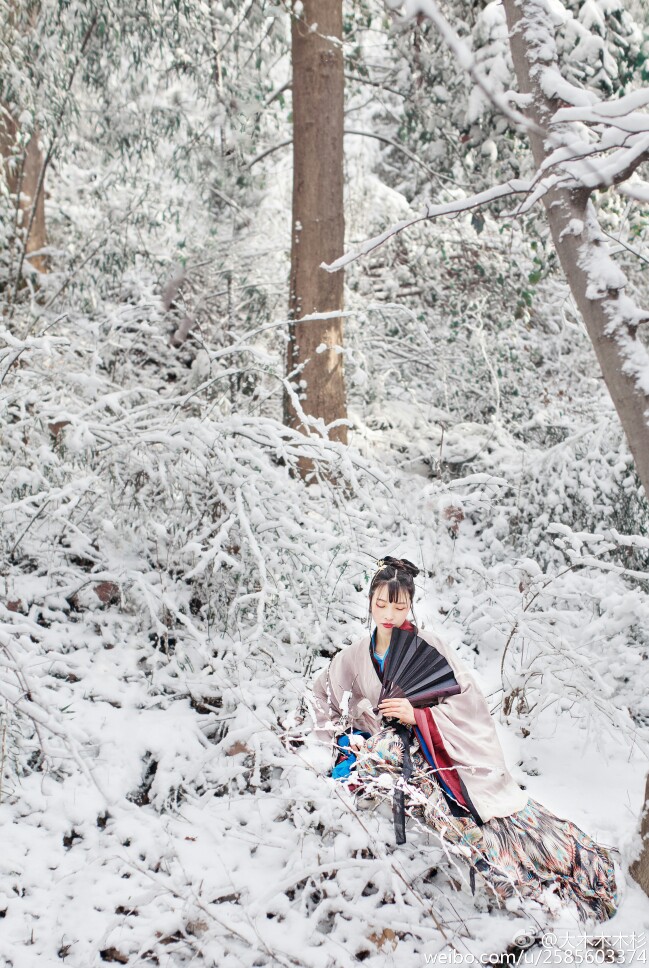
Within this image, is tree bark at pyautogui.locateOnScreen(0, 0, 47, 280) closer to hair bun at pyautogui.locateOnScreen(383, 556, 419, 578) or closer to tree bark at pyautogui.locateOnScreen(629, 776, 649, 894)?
hair bun at pyautogui.locateOnScreen(383, 556, 419, 578)

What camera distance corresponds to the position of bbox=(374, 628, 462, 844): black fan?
121 inches

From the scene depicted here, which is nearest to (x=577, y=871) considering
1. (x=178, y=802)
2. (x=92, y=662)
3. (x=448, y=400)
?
(x=178, y=802)

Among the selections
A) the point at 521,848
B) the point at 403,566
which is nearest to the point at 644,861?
the point at 521,848

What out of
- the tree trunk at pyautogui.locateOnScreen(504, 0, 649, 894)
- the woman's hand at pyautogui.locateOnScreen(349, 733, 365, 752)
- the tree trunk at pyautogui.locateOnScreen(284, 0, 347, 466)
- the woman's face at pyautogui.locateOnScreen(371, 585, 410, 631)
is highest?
the tree trunk at pyautogui.locateOnScreen(284, 0, 347, 466)

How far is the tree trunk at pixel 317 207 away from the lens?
245 inches

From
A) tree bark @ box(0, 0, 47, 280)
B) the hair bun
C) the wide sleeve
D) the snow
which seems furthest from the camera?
tree bark @ box(0, 0, 47, 280)

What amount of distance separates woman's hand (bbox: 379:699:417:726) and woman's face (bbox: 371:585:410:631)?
30 cm

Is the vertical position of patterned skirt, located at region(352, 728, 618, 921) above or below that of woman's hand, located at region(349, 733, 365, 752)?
below

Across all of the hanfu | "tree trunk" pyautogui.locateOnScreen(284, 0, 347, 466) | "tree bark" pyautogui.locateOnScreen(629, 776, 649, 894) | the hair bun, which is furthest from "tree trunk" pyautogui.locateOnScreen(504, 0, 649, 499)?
"tree trunk" pyautogui.locateOnScreen(284, 0, 347, 466)

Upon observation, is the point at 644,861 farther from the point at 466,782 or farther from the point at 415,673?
the point at 415,673

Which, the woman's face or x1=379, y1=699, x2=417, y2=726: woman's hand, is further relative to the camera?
the woman's face

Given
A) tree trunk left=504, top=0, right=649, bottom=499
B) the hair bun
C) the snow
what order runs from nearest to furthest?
1. tree trunk left=504, top=0, right=649, bottom=499
2. the snow
3. the hair bun

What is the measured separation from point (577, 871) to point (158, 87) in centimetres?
820

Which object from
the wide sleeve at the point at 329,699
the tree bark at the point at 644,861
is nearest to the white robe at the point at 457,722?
the wide sleeve at the point at 329,699
